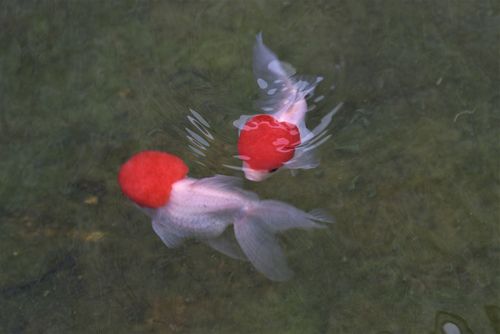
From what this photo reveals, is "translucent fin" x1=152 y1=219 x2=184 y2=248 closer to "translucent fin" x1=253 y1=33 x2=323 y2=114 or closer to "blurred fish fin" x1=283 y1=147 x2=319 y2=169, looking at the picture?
"blurred fish fin" x1=283 y1=147 x2=319 y2=169

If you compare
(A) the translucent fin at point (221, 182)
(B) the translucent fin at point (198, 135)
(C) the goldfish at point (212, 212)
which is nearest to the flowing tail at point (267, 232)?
(C) the goldfish at point (212, 212)

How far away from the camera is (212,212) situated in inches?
90.0

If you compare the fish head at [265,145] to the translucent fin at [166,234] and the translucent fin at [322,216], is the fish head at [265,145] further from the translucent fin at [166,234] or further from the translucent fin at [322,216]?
the translucent fin at [166,234]

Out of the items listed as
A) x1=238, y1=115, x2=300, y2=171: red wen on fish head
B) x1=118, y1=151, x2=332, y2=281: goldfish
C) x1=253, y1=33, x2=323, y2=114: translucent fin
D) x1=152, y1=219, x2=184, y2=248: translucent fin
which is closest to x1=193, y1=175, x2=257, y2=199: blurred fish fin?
x1=118, y1=151, x2=332, y2=281: goldfish

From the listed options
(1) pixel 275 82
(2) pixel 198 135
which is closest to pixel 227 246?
(2) pixel 198 135

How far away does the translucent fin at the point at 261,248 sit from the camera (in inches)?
87.4

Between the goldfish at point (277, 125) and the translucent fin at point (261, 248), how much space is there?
26cm

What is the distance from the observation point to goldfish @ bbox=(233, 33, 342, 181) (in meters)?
2.36

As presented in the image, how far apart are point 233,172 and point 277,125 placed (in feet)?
0.92

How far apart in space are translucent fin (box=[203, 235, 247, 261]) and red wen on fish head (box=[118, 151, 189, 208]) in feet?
0.90

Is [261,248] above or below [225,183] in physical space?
below

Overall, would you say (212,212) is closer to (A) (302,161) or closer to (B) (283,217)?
(B) (283,217)

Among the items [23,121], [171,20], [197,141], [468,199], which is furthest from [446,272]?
[23,121]

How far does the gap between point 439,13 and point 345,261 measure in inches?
47.9
